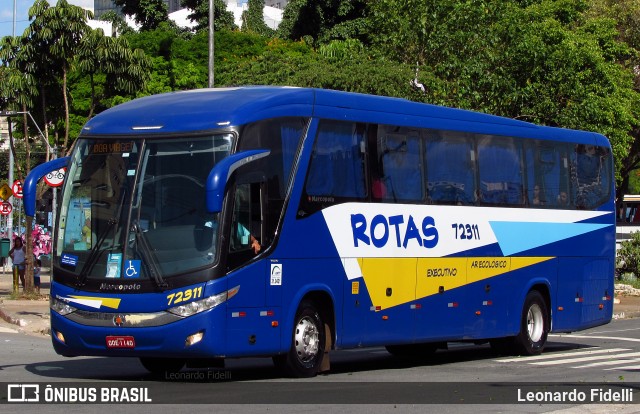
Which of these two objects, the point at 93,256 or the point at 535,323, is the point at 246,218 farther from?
the point at 535,323

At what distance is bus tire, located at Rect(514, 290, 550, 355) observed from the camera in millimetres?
18672

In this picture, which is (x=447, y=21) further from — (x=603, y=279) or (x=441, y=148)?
(x=441, y=148)

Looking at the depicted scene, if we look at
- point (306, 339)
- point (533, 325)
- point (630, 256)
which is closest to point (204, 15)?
point (630, 256)

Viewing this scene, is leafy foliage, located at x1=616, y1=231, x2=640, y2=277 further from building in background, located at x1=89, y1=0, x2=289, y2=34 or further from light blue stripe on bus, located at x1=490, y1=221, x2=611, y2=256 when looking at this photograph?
building in background, located at x1=89, y1=0, x2=289, y2=34

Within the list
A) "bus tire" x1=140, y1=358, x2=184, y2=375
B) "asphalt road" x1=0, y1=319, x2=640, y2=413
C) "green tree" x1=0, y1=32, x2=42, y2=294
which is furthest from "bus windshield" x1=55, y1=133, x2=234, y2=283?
"green tree" x1=0, y1=32, x2=42, y2=294

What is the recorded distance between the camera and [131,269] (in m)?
12.8

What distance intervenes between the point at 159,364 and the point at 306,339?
2113mm

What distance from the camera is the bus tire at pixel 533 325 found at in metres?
18.7

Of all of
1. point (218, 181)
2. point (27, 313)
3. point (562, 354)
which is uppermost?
point (218, 181)

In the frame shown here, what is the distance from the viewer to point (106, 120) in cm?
1391

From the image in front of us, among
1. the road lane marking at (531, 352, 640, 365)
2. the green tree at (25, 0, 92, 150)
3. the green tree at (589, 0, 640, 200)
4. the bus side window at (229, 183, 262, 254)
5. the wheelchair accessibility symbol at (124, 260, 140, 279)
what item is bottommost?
the road lane marking at (531, 352, 640, 365)

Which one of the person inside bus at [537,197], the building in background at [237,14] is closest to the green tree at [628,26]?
the person inside bus at [537,197]

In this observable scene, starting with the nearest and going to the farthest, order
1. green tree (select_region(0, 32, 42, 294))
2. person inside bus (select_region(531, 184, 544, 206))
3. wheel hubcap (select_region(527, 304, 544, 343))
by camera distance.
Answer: person inside bus (select_region(531, 184, 544, 206)) → wheel hubcap (select_region(527, 304, 544, 343)) → green tree (select_region(0, 32, 42, 294))

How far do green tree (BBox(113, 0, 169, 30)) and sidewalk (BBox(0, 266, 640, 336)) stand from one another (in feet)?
114
